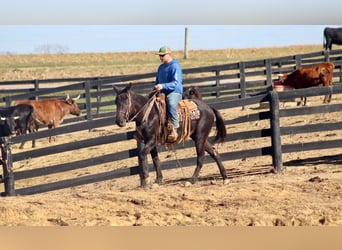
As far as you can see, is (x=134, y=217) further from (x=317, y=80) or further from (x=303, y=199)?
(x=317, y=80)

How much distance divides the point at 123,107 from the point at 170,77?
2.69 feet

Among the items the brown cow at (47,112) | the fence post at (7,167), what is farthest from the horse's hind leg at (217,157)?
the brown cow at (47,112)

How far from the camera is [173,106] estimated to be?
10844mm

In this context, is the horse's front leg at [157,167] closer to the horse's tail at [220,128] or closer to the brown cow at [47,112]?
the horse's tail at [220,128]

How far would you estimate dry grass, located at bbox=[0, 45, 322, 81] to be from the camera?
39.4 meters

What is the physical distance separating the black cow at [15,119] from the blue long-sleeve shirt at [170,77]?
8.24 metres

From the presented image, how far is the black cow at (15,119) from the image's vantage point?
1806 centimetres

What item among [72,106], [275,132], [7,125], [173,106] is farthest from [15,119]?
[275,132]

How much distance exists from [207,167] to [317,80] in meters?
7.90

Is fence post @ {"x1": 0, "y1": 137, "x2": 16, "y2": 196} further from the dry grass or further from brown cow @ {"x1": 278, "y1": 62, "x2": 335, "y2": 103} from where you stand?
the dry grass

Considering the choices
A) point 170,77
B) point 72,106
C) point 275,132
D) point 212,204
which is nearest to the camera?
point 212,204

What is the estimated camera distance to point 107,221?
7875 millimetres

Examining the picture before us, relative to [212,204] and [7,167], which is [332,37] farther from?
[212,204]

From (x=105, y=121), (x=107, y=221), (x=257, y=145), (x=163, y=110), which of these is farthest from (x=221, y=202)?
(x=257, y=145)
